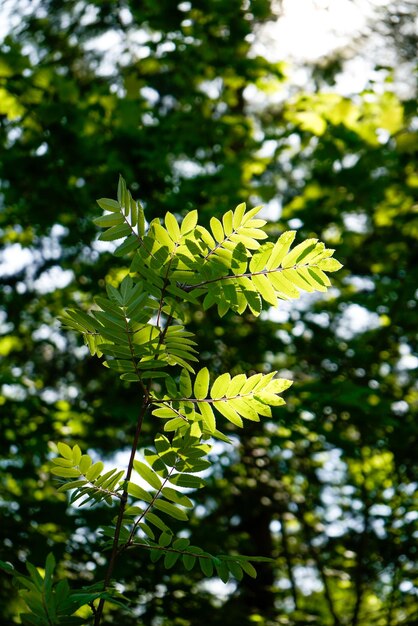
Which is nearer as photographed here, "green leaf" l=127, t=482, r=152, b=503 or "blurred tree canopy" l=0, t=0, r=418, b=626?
"green leaf" l=127, t=482, r=152, b=503

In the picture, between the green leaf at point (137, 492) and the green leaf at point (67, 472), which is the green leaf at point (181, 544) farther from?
the green leaf at point (67, 472)

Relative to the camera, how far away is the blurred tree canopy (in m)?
3.44

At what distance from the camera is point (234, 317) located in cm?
412

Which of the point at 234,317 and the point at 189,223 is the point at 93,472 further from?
the point at 234,317

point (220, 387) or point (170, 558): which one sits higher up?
point (220, 387)

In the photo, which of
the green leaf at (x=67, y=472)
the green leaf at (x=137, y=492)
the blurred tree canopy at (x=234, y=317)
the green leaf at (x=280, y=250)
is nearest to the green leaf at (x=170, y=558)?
the green leaf at (x=137, y=492)

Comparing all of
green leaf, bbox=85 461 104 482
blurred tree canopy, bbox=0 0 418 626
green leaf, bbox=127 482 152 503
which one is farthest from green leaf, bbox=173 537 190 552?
blurred tree canopy, bbox=0 0 418 626

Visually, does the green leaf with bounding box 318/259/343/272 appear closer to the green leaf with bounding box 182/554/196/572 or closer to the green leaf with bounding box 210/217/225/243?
the green leaf with bounding box 210/217/225/243

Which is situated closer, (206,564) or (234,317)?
(206,564)

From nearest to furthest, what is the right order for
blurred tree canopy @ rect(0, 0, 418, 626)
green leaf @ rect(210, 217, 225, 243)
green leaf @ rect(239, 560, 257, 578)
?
green leaf @ rect(239, 560, 257, 578), green leaf @ rect(210, 217, 225, 243), blurred tree canopy @ rect(0, 0, 418, 626)

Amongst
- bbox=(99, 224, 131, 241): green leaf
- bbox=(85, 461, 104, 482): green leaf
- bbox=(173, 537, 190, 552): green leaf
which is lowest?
bbox=(173, 537, 190, 552): green leaf

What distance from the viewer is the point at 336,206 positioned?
413 centimetres

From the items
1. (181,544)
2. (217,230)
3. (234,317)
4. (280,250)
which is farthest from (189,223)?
(234,317)

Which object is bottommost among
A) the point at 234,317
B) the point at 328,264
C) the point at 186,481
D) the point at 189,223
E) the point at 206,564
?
the point at 234,317
